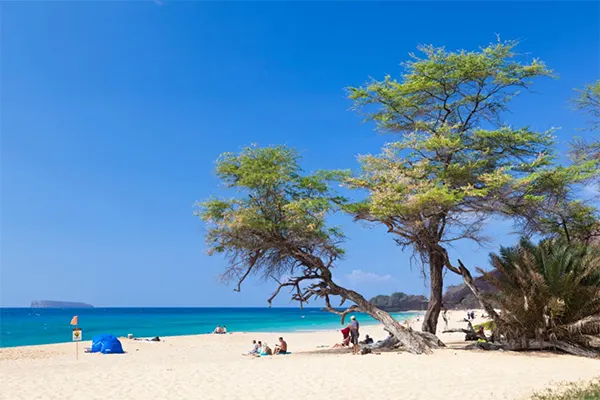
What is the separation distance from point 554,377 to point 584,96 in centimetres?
1257

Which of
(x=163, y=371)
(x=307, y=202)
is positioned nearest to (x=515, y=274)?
(x=307, y=202)

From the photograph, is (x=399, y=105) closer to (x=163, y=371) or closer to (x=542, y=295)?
(x=542, y=295)

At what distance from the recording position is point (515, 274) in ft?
54.6

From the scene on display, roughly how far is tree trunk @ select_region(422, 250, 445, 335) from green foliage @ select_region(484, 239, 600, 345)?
251 cm

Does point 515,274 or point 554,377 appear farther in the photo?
point 515,274

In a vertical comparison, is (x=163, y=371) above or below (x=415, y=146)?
below

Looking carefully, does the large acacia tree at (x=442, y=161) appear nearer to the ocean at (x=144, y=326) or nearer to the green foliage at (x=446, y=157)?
the green foliage at (x=446, y=157)

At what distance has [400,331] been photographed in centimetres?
1756

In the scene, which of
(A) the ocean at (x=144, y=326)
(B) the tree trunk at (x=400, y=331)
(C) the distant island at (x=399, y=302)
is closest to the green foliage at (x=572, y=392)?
(B) the tree trunk at (x=400, y=331)

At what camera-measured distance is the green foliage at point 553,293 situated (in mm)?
15797

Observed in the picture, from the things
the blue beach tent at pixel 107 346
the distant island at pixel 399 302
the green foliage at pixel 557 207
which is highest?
the green foliage at pixel 557 207

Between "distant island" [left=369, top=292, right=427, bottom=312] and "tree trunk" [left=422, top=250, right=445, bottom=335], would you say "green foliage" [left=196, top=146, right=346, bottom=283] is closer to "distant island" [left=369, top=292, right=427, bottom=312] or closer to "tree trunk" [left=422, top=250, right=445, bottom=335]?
"tree trunk" [left=422, top=250, right=445, bottom=335]

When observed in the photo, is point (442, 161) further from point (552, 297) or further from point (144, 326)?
point (144, 326)

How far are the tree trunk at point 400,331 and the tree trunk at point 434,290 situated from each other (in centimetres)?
113
